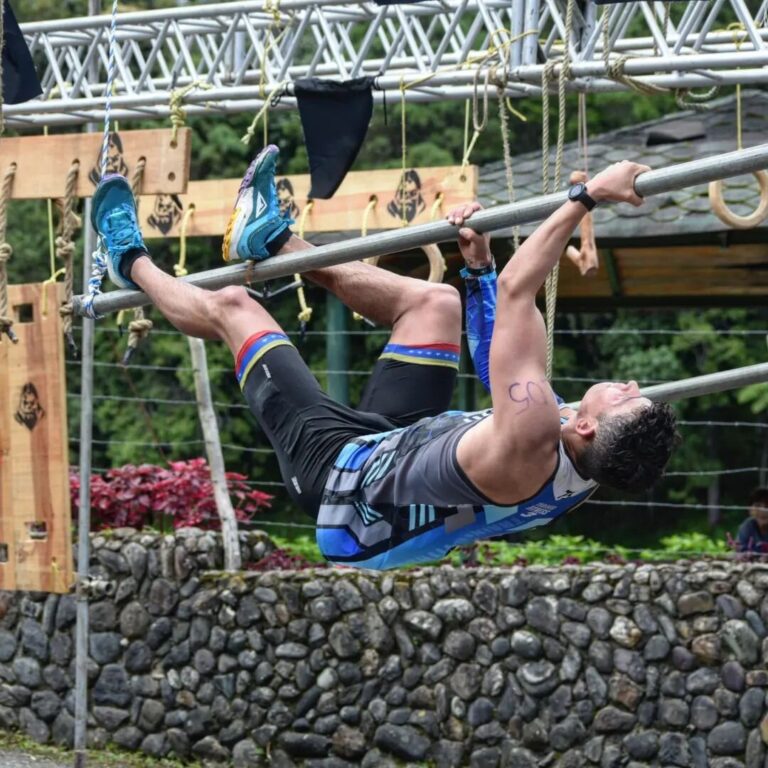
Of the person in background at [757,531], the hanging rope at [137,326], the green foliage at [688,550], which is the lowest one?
the green foliage at [688,550]

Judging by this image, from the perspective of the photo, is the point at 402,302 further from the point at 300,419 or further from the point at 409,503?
the point at 409,503

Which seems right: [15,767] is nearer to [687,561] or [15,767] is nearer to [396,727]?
[396,727]

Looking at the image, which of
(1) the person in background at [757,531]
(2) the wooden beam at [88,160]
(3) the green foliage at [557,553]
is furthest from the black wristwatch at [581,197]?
(1) the person in background at [757,531]

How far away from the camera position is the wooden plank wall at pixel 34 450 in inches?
285

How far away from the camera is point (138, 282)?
4461 mm

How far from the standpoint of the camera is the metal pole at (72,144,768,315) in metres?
3.53

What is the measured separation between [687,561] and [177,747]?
289 centimetres

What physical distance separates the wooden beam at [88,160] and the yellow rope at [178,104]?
0.03 metres

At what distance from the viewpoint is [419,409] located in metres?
4.36

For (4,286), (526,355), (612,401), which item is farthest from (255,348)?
(4,286)

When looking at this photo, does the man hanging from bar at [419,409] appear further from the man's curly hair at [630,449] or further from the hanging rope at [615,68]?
the hanging rope at [615,68]

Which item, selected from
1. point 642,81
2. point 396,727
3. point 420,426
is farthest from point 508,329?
point 396,727

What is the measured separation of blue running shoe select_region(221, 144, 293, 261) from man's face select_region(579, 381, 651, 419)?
1.11 m

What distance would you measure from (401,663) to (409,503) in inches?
149
